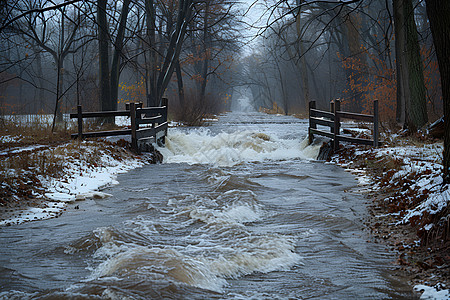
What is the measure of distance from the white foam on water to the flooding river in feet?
15.7

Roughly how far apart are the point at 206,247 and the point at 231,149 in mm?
11255

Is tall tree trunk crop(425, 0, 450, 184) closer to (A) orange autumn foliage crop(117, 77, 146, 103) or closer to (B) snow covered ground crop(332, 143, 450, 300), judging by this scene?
(B) snow covered ground crop(332, 143, 450, 300)

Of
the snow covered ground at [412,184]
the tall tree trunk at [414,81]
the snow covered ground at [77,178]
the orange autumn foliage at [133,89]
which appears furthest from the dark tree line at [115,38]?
the tall tree trunk at [414,81]

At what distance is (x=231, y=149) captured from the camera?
58.8ft

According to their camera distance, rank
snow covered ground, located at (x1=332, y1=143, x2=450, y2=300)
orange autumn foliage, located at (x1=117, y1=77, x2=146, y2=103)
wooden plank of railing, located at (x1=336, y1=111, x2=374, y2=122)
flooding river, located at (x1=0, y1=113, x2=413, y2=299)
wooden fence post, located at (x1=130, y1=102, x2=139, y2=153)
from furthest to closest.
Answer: orange autumn foliage, located at (x1=117, y1=77, x2=146, y2=103)
wooden fence post, located at (x1=130, y1=102, x2=139, y2=153)
wooden plank of railing, located at (x1=336, y1=111, x2=374, y2=122)
snow covered ground, located at (x1=332, y1=143, x2=450, y2=300)
flooding river, located at (x1=0, y1=113, x2=413, y2=299)

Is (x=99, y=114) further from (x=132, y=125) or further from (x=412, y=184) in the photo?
(x=412, y=184)

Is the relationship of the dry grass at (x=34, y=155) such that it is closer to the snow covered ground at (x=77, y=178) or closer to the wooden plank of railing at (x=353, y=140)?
the snow covered ground at (x=77, y=178)

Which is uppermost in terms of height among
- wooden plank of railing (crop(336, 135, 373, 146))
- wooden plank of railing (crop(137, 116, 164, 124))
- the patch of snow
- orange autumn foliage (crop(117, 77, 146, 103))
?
orange autumn foliage (crop(117, 77, 146, 103))

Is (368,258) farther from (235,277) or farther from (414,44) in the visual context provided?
(414,44)

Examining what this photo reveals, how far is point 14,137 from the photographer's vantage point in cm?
1811

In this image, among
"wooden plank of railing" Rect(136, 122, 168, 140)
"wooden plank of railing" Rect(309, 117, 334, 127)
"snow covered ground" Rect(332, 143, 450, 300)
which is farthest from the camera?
"wooden plank of railing" Rect(136, 122, 168, 140)

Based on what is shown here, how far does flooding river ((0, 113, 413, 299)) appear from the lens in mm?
5316

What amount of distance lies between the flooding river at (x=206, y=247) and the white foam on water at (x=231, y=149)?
479cm

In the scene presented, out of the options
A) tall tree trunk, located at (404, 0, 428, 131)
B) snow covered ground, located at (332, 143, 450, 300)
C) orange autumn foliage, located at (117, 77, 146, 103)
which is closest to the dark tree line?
orange autumn foliage, located at (117, 77, 146, 103)
